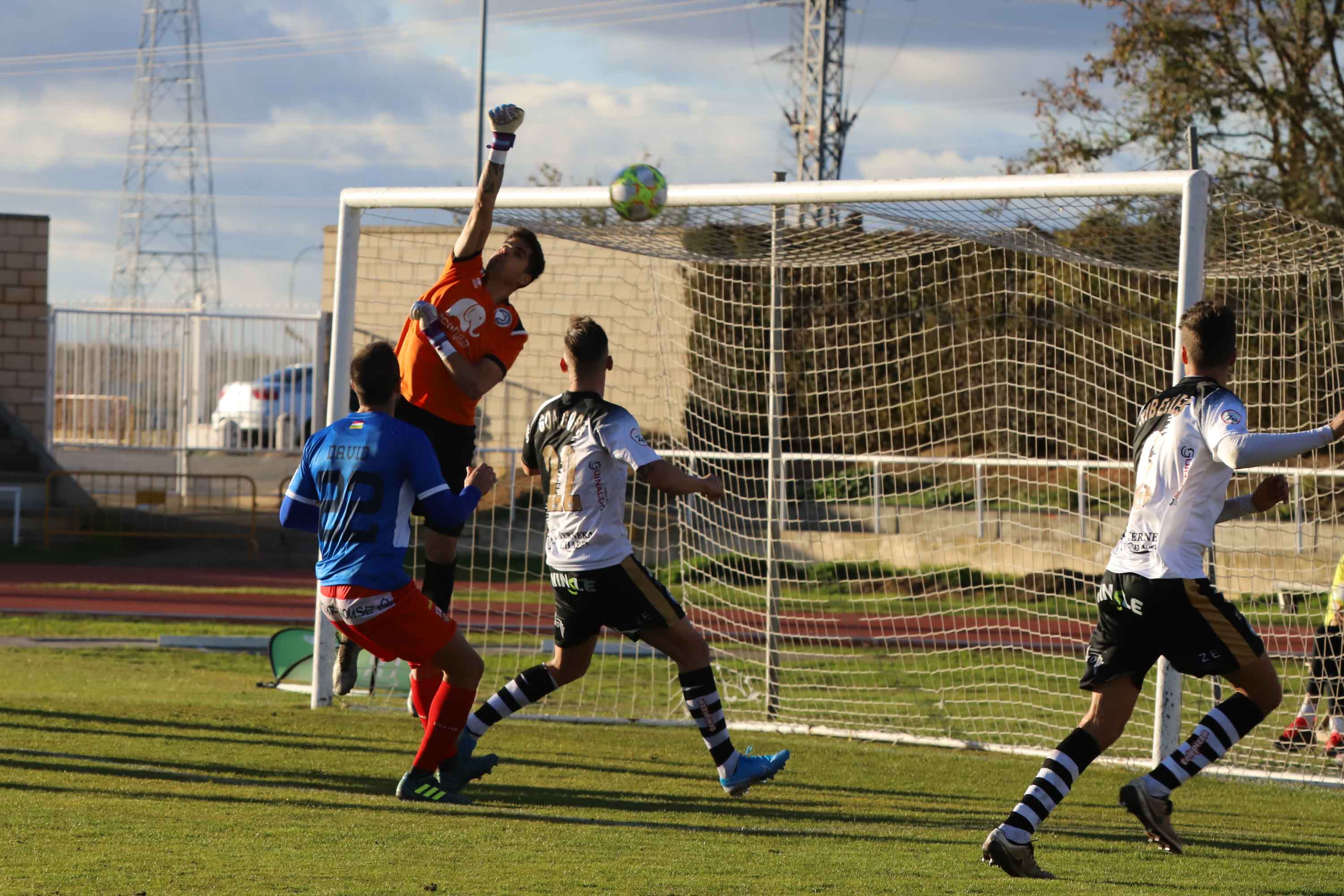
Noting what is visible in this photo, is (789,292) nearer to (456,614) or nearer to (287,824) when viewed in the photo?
(456,614)

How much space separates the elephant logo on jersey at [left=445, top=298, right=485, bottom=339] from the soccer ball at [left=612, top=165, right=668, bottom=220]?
109 centimetres

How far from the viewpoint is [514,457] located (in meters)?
17.5

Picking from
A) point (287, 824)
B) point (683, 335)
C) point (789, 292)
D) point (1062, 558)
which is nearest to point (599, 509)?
point (287, 824)

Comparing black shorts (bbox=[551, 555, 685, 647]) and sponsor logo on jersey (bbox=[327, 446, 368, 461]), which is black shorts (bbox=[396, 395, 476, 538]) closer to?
black shorts (bbox=[551, 555, 685, 647])

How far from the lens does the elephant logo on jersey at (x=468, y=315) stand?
22.3 feet

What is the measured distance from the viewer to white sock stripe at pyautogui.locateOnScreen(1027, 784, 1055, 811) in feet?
16.1

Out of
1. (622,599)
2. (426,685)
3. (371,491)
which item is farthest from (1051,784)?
(426,685)

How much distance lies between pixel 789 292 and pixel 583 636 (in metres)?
6.37

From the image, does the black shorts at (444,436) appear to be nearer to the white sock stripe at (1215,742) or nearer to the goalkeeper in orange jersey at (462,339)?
the goalkeeper in orange jersey at (462,339)

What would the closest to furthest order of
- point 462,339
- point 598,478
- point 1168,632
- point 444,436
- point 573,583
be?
point 1168,632 < point 598,478 < point 573,583 < point 462,339 < point 444,436

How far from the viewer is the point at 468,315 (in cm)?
680

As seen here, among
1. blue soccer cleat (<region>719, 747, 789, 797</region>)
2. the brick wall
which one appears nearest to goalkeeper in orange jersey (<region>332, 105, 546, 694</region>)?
blue soccer cleat (<region>719, 747, 789, 797</region>)

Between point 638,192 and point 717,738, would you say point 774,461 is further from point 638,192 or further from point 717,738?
point 717,738

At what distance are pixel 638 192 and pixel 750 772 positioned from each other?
3049 mm
